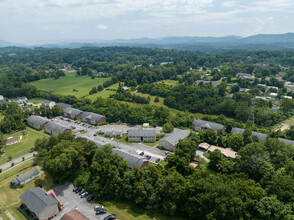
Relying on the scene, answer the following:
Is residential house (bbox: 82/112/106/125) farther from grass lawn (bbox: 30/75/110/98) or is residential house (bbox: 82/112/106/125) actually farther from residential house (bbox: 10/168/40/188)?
grass lawn (bbox: 30/75/110/98)

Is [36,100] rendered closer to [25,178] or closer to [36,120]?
[36,120]

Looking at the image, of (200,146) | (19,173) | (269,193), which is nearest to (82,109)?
(19,173)

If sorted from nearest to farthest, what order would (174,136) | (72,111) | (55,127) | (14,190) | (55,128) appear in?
(14,190) < (174,136) < (55,128) < (55,127) < (72,111)

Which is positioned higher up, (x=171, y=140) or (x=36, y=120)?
(x=36, y=120)

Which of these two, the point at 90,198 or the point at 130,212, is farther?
the point at 90,198

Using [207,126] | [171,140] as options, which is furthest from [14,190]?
[207,126]

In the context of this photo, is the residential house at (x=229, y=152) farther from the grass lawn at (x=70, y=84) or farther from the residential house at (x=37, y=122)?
the grass lawn at (x=70, y=84)

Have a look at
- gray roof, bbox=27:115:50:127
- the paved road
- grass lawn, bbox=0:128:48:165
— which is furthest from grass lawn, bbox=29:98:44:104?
the paved road
